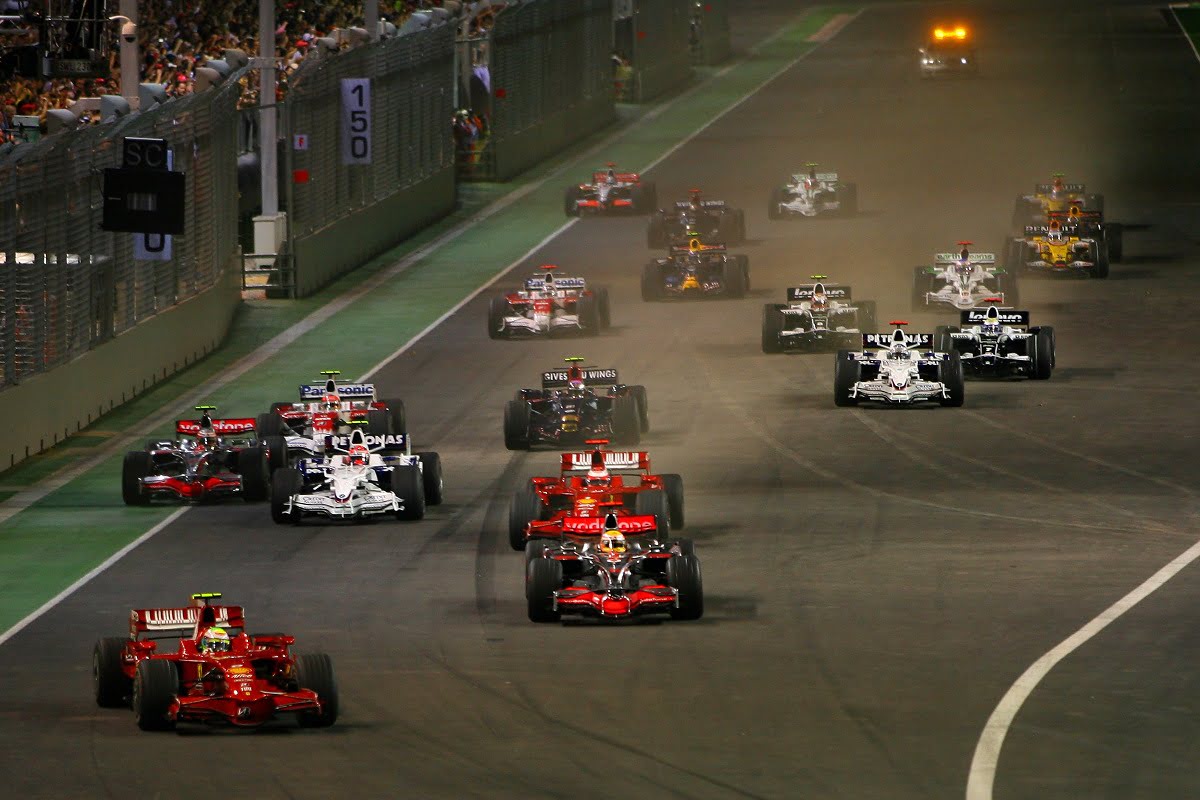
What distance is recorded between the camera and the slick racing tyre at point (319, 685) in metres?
22.8

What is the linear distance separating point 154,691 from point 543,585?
6143 millimetres

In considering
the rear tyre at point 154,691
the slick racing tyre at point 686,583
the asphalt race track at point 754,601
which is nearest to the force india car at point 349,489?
the asphalt race track at point 754,601

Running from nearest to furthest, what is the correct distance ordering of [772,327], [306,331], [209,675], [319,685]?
1. [319,685]
2. [209,675]
3. [772,327]
4. [306,331]

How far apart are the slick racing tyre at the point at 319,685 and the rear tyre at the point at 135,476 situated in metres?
13.2

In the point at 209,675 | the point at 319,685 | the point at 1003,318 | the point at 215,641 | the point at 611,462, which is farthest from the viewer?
the point at 1003,318

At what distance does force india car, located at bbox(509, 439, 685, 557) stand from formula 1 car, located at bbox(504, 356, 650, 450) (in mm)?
6559

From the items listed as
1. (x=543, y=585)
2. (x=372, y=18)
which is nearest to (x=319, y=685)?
(x=543, y=585)

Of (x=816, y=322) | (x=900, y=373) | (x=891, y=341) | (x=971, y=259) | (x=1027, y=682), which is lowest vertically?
(x=1027, y=682)

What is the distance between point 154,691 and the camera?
22.5 m

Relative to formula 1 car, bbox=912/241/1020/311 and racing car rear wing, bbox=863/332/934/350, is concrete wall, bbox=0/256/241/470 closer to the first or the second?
racing car rear wing, bbox=863/332/934/350

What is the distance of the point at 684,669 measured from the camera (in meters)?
25.3

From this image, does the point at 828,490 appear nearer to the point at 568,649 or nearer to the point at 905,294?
the point at 568,649

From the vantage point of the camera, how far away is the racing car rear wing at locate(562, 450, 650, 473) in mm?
32500

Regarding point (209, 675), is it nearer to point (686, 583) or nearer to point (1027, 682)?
point (686, 583)
